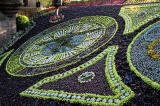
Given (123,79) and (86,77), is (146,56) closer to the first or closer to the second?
(123,79)

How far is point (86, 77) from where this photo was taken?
601 cm

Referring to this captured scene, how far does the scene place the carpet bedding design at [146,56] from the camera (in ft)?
16.5

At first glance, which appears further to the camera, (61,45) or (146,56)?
(61,45)

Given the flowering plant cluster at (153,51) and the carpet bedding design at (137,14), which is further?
the carpet bedding design at (137,14)

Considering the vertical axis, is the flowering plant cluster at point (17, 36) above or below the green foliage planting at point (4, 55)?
above

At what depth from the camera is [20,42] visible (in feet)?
39.7

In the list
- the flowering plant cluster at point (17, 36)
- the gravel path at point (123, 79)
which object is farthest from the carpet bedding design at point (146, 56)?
the flowering plant cluster at point (17, 36)

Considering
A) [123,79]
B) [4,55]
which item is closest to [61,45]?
[4,55]

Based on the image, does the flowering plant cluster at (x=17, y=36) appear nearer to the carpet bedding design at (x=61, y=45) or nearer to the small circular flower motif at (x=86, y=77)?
the carpet bedding design at (x=61, y=45)

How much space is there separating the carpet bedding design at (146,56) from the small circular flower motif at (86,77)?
1429 millimetres

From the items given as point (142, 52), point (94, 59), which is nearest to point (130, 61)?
point (142, 52)

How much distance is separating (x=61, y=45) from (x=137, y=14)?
495cm

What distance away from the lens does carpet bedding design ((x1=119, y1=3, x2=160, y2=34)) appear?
878cm

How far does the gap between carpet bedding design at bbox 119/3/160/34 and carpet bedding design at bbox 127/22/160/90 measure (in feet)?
2.99
